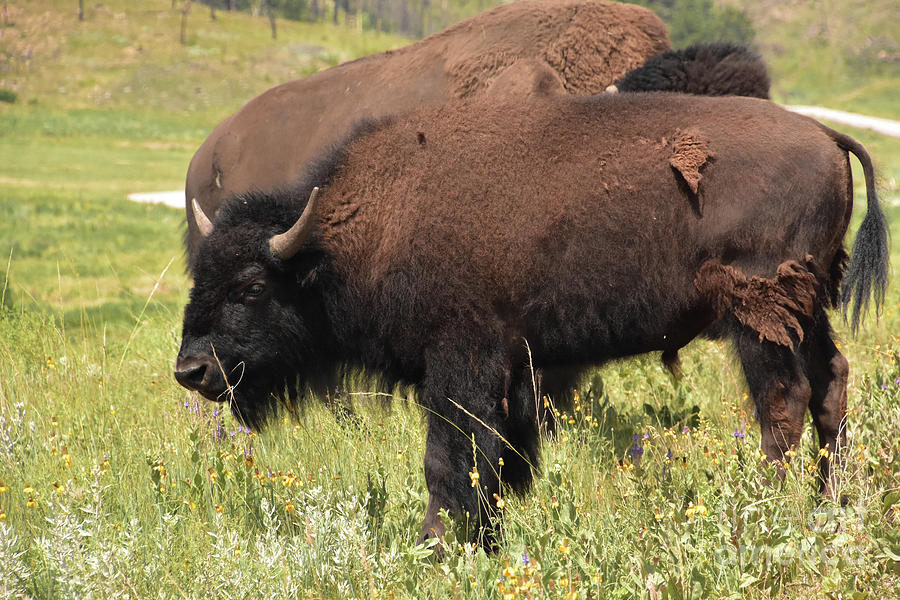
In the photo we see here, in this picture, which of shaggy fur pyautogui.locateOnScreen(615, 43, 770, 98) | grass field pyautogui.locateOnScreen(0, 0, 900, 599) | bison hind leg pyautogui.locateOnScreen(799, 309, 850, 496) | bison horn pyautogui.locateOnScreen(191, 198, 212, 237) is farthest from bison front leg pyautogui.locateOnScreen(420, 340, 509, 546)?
shaggy fur pyautogui.locateOnScreen(615, 43, 770, 98)

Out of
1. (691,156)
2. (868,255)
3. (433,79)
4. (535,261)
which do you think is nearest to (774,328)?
(868,255)

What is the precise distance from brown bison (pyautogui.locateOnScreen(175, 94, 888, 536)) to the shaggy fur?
0.84 metres

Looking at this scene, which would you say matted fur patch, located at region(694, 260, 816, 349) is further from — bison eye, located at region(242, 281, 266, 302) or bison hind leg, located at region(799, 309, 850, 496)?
bison eye, located at region(242, 281, 266, 302)

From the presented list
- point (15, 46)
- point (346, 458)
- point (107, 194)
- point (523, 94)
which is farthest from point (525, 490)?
point (15, 46)

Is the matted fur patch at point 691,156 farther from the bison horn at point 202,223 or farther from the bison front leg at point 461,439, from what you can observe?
the bison horn at point 202,223

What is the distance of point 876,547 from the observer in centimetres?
310

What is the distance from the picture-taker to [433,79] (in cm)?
618

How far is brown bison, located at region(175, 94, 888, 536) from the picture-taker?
12.6ft

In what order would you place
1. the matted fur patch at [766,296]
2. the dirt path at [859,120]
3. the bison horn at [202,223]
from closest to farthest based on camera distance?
the matted fur patch at [766,296], the bison horn at [202,223], the dirt path at [859,120]

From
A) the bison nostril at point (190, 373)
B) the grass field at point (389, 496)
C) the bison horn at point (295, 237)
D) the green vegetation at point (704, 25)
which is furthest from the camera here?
the green vegetation at point (704, 25)

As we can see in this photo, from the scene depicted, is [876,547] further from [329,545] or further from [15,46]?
[15,46]

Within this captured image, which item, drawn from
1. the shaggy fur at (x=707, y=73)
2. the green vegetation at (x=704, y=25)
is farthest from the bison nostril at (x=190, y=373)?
the green vegetation at (x=704, y=25)

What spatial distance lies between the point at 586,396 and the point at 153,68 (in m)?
61.5

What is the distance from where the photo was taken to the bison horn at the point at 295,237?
406 cm
